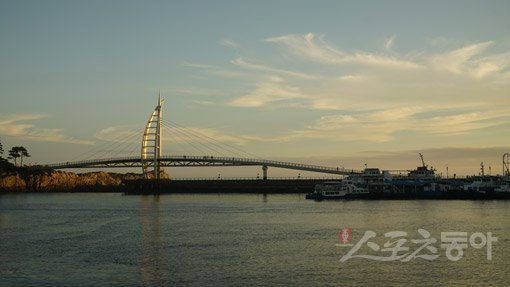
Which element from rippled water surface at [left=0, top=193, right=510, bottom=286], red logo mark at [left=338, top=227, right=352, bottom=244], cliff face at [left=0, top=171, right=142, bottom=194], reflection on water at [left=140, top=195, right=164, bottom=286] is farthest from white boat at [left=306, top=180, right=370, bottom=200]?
cliff face at [left=0, top=171, right=142, bottom=194]

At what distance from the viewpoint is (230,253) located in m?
33.7

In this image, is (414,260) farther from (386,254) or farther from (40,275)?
(40,275)

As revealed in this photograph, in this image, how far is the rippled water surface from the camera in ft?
87.0

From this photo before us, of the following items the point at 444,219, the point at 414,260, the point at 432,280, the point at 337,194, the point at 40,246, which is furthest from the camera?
the point at 337,194

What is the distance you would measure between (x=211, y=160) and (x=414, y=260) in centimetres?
10426

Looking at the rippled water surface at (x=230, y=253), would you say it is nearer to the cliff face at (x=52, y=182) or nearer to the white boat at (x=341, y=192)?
the white boat at (x=341, y=192)

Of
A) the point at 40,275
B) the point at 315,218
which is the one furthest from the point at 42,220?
the point at 40,275

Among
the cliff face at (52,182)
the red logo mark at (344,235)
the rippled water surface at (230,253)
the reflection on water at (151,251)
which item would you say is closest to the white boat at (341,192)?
the rippled water surface at (230,253)

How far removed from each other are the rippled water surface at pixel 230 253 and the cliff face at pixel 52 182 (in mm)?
98255

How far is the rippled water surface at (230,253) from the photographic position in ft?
87.0

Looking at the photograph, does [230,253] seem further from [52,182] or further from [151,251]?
[52,182]

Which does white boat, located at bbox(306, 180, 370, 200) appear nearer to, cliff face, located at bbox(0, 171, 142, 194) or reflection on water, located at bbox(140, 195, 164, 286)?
reflection on water, located at bbox(140, 195, 164, 286)

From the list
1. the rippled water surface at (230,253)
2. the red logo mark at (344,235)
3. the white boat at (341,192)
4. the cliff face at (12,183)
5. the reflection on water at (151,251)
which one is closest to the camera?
the rippled water surface at (230,253)

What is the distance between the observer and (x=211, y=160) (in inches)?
5246
